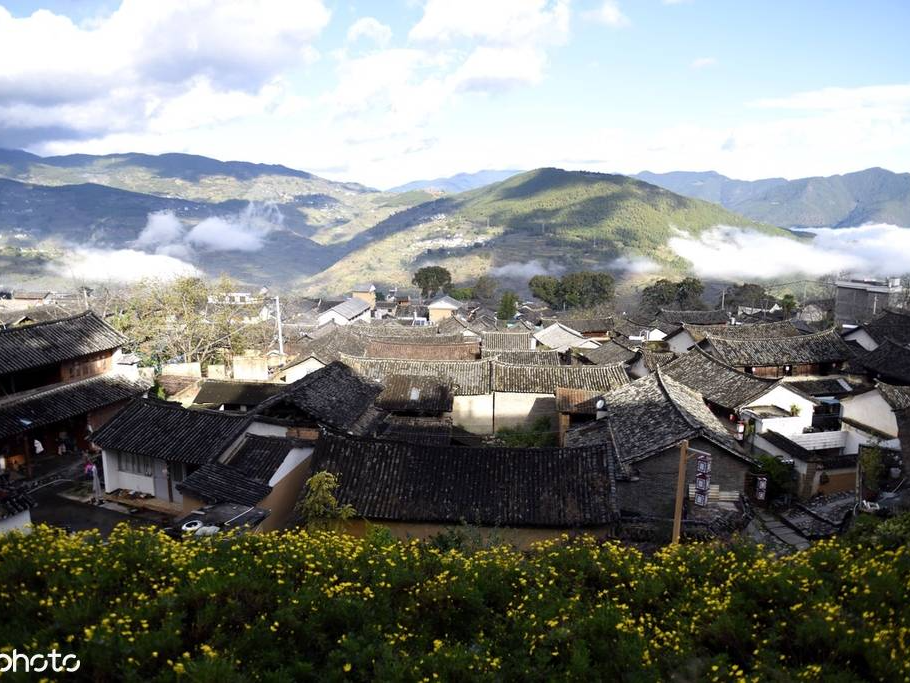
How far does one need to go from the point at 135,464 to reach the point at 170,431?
2.00m

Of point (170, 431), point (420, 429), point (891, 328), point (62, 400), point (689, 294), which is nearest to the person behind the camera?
point (170, 431)

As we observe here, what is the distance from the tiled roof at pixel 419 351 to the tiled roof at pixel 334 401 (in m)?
16.3

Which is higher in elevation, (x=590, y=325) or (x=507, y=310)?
(x=590, y=325)

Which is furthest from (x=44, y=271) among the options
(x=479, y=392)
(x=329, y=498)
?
→ (x=329, y=498)

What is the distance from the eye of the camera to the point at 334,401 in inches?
→ 886

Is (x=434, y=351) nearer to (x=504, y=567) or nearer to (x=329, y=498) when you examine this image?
(x=329, y=498)

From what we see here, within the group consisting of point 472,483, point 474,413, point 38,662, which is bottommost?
point 474,413

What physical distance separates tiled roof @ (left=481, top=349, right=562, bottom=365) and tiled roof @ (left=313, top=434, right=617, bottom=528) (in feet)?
74.0

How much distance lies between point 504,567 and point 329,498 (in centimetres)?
613

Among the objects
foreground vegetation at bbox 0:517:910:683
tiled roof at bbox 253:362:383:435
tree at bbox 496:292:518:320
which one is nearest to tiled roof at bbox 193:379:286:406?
tiled roof at bbox 253:362:383:435

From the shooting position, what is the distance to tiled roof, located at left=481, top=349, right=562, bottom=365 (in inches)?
1578

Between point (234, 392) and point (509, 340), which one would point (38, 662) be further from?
point (509, 340)

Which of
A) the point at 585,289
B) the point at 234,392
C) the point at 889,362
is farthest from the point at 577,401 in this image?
the point at 585,289

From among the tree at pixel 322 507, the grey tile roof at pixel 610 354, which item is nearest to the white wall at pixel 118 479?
the tree at pixel 322 507
